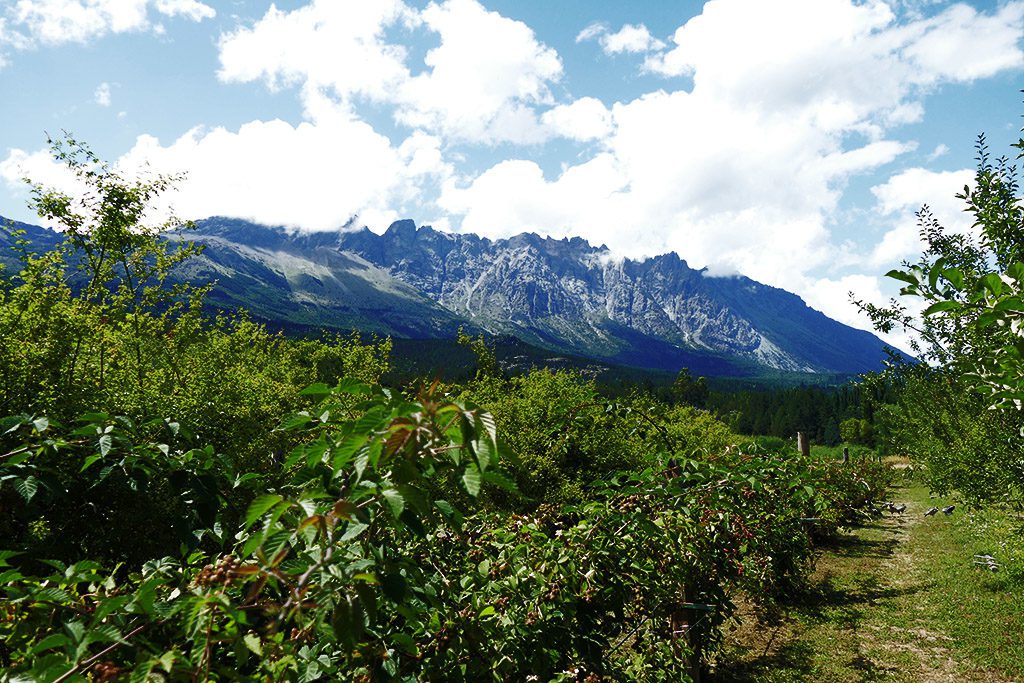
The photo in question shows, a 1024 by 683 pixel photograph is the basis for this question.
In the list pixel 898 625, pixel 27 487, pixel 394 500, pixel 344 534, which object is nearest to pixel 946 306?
pixel 394 500

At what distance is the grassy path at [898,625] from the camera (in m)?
7.26

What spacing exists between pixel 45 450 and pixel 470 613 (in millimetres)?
2233

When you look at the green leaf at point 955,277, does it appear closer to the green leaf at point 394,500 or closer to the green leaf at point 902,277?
the green leaf at point 902,277

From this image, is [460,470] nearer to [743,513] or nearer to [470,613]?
[470,613]

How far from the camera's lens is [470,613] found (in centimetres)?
→ 265

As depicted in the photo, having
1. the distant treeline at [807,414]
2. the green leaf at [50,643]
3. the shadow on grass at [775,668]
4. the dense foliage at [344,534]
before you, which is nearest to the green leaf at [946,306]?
the dense foliage at [344,534]

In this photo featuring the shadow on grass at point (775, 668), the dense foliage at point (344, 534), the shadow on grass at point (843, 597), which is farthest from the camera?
the shadow on grass at point (843, 597)

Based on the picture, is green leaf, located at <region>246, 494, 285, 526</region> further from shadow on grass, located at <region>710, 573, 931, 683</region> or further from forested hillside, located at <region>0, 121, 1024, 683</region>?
shadow on grass, located at <region>710, 573, 931, 683</region>

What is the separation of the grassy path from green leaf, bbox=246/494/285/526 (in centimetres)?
788

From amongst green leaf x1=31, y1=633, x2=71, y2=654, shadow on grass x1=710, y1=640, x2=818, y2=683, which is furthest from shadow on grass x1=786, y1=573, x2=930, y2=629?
green leaf x1=31, y1=633, x2=71, y2=654

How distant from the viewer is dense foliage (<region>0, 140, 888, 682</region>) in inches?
57.2

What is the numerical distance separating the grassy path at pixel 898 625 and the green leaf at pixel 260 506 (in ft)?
25.9

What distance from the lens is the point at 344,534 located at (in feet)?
5.13

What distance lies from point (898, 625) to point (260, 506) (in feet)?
37.9
